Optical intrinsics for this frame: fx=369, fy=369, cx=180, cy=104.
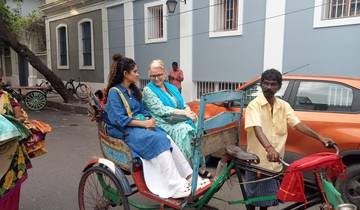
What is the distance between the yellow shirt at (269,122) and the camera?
10.3 feet

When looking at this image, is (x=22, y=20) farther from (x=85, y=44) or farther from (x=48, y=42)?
(x=85, y=44)

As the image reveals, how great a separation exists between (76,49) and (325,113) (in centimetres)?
1620

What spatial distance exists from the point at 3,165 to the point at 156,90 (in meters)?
1.61

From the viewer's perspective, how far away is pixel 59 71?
21047 millimetres

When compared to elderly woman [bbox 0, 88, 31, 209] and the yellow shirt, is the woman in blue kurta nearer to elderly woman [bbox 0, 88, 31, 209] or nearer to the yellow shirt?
the yellow shirt

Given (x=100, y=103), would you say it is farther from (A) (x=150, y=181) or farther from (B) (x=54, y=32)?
(B) (x=54, y=32)

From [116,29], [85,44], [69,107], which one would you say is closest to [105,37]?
[116,29]

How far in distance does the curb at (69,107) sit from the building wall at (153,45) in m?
A: 2.77

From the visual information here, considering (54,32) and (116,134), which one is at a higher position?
(54,32)

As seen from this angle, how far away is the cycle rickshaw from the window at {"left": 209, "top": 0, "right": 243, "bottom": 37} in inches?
300

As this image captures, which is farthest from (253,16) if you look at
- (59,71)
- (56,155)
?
(59,71)

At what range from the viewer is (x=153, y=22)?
542 inches

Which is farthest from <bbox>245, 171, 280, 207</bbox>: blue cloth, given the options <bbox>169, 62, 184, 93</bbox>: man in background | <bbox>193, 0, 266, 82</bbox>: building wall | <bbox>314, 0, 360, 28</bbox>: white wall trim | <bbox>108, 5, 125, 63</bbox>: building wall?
<bbox>108, 5, 125, 63</bbox>: building wall

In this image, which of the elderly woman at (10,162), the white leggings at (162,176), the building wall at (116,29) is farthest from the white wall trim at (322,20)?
the building wall at (116,29)
